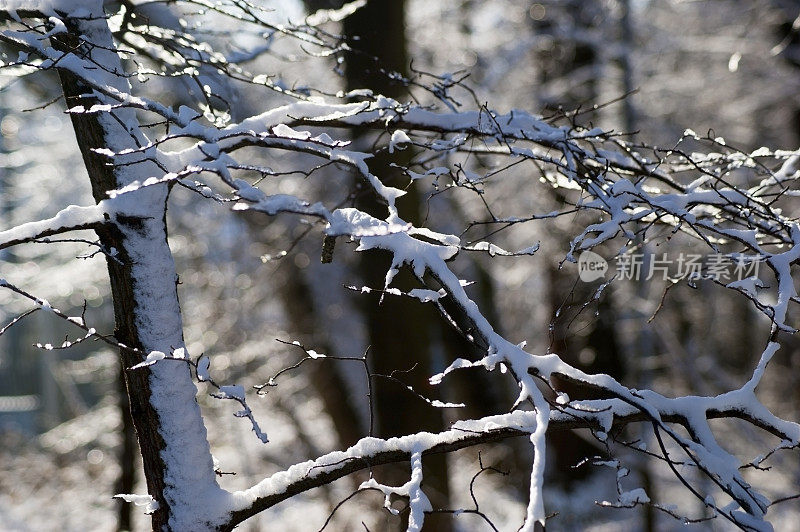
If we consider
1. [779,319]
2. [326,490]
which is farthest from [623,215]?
[326,490]

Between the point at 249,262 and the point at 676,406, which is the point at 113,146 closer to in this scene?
the point at 676,406

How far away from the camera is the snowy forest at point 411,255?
7.86 feet

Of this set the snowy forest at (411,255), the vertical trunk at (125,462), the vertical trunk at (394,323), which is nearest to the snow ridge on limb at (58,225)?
the snowy forest at (411,255)

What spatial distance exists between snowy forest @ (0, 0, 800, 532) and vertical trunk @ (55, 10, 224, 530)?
1 centimetres

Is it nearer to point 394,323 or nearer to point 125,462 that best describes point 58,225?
point 394,323

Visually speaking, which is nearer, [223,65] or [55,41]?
[55,41]

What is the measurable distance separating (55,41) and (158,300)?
3.57 feet

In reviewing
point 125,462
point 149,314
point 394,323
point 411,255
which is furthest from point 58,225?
point 125,462

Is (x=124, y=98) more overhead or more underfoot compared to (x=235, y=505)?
more overhead

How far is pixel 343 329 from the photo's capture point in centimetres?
1203

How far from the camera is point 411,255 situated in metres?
2.26

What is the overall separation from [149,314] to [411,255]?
110 centimetres

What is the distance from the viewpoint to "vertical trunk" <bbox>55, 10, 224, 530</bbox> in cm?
262

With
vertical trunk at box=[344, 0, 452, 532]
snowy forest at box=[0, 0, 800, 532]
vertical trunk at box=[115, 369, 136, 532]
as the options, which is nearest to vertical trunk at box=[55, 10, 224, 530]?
snowy forest at box=[0, 0, 800, 532]
